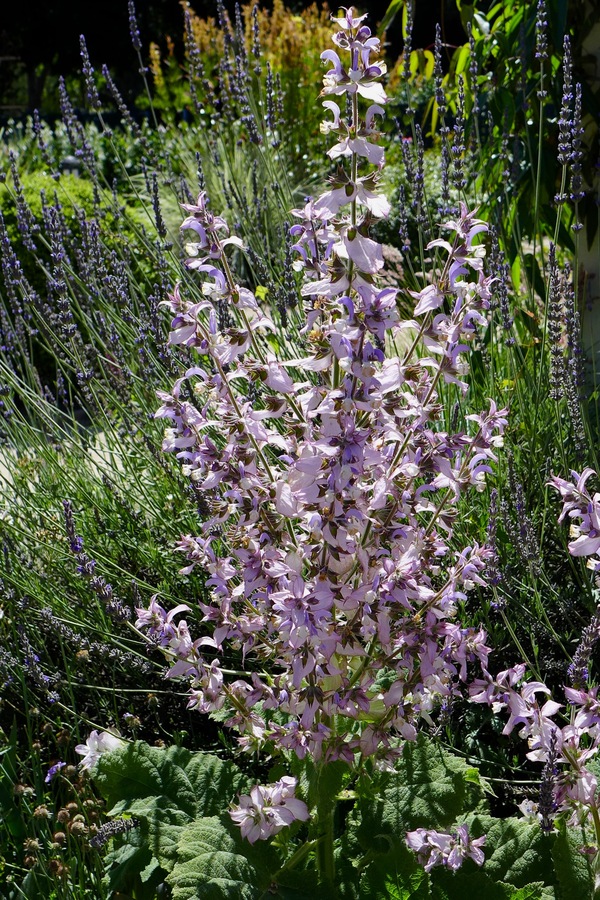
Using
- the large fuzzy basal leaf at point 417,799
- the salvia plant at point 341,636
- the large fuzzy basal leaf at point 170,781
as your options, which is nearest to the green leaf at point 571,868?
the salvia plant at point 341,636

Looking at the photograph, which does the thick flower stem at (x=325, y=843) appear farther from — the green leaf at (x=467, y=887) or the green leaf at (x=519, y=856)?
the green leaf at (x=519, y=856)

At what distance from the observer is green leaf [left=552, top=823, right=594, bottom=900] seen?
1754mm

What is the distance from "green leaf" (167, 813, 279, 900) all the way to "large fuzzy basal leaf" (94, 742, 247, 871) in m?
0.18

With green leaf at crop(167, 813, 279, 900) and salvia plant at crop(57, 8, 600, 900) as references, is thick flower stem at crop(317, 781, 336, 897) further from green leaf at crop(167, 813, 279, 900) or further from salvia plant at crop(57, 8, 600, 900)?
green leaf at crop(167, 813, 279, 900)

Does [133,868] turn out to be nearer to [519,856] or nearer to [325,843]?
[325,843]

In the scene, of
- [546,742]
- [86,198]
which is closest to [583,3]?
[546,742]

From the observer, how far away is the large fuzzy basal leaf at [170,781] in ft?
6.86

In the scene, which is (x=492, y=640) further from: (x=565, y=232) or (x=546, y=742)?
(x=565, y=232)

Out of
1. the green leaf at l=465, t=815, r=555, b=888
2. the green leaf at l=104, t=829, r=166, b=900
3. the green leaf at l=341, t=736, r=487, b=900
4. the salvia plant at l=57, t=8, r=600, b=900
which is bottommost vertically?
the green leaf at l=104, t=829, r=166, b=900

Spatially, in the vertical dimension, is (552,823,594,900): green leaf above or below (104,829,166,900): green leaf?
above

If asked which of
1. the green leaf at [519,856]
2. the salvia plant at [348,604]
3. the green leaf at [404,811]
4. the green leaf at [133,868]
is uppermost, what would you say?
the salvia plant at [348,604]

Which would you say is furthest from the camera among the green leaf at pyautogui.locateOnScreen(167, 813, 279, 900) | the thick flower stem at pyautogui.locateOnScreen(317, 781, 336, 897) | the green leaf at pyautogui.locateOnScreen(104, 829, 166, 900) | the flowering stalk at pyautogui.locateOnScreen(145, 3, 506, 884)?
the green leaf at pyautogui.locateOnScreen(104, 829, 166, 900)

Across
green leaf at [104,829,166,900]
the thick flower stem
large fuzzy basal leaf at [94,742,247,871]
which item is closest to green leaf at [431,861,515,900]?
the thick flower stem

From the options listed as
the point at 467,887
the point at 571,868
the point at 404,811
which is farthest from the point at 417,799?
the point at 571,868
